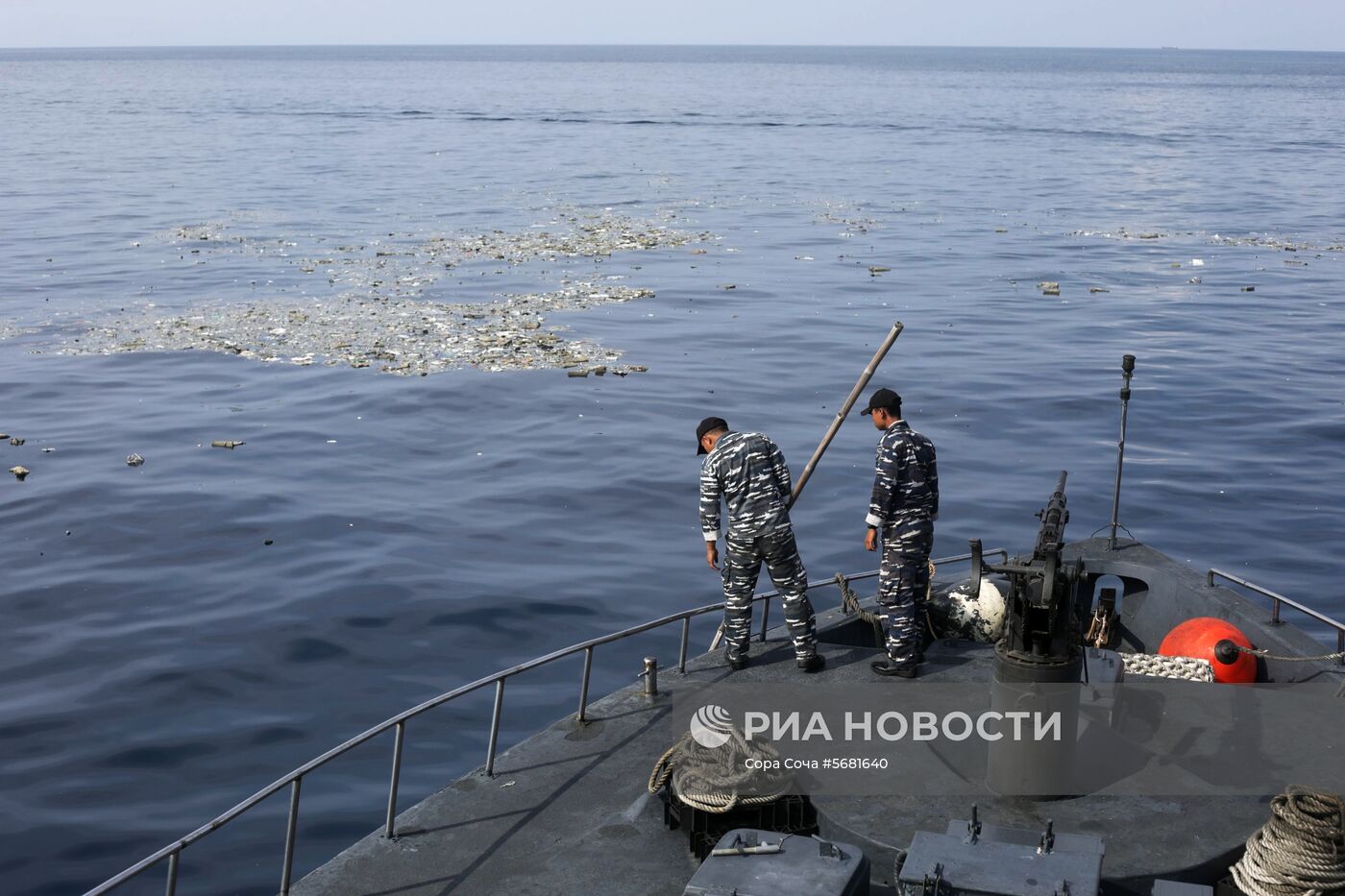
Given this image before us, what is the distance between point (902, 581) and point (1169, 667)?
240cm

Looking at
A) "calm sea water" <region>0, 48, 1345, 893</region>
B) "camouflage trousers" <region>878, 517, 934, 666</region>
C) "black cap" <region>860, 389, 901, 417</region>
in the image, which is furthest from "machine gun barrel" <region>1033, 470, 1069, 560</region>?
"calm sea water" <region>0, 48, 1345, 893</region>

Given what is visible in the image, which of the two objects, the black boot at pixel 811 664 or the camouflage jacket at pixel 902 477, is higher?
the camouflage jacket at pixel 902 477

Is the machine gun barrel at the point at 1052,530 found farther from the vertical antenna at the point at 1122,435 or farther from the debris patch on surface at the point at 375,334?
the debris patch on surface at the point at 375,334

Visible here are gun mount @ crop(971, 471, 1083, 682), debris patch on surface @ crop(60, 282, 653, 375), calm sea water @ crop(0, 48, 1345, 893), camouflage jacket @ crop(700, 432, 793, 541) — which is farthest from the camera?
debris patch on surface @ crop(60, 282, 653, 375)

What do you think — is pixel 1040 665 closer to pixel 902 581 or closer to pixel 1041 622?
pixel 1041 622

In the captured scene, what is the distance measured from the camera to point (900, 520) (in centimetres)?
1080

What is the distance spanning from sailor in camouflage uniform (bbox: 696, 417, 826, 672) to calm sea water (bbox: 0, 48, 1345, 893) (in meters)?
4.86

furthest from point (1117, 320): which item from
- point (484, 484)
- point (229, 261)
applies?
point (229, 261)

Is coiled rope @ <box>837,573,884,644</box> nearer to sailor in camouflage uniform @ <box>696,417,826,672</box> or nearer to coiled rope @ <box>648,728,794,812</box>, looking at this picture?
sailor in camouflage uniform @ <box>696,417,826,672</box>

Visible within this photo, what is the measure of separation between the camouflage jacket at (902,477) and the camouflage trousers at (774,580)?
700 mm

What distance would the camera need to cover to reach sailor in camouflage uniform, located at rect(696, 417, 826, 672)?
1076 cm

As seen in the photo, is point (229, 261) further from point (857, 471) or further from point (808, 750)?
point (808, 750)

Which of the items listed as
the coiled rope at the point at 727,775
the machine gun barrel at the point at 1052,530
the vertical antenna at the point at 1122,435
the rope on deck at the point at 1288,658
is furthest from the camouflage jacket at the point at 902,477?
the rope on deck at the point at 1288,658

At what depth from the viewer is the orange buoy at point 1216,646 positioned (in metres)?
11.3
